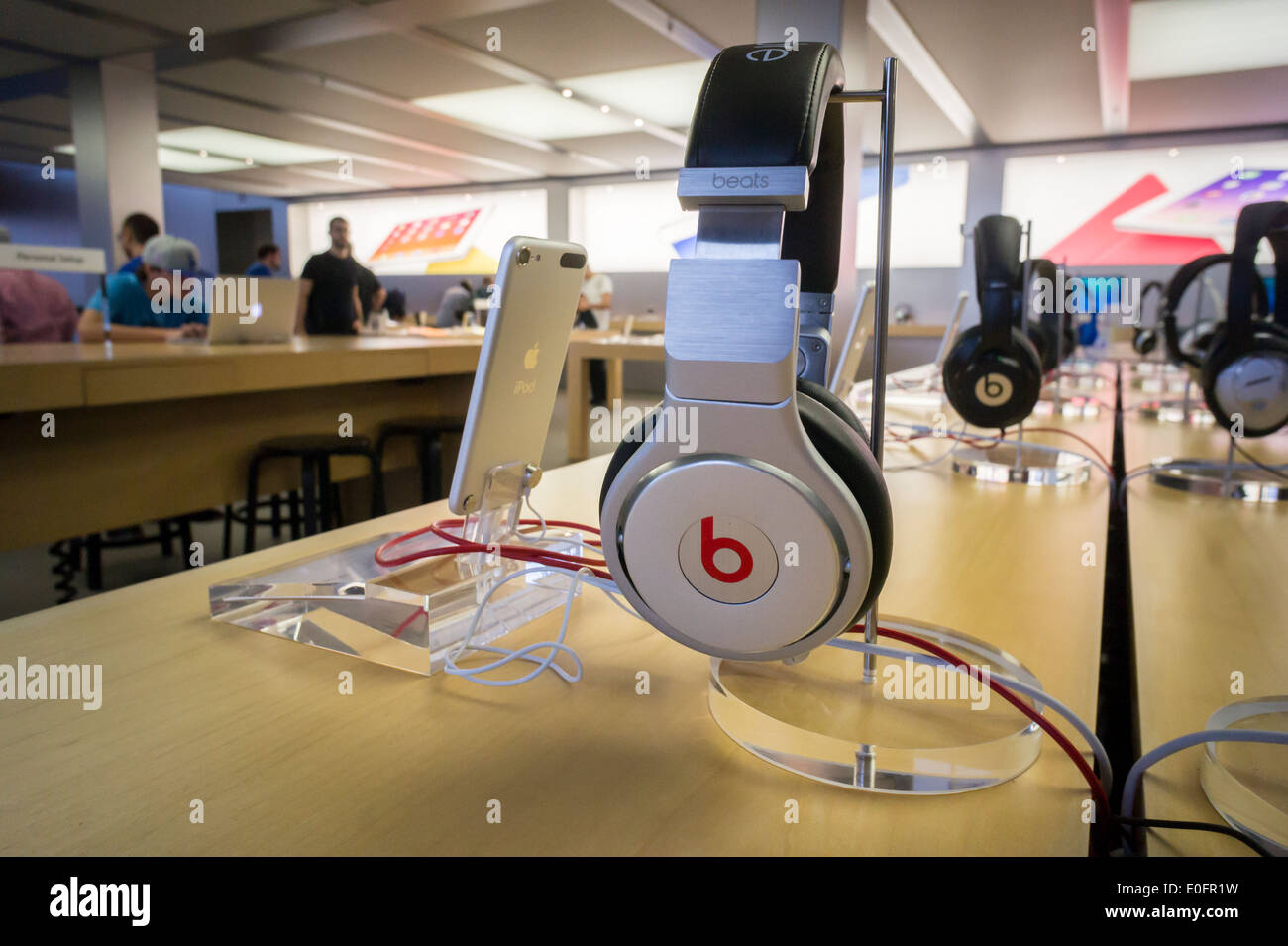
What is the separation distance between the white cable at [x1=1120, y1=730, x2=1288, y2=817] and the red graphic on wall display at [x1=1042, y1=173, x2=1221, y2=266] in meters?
8.82

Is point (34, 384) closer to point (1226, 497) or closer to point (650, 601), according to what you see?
point (650, 601)

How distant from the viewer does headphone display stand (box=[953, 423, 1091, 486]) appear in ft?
4.70

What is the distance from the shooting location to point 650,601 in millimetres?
496

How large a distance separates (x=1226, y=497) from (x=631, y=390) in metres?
9.15

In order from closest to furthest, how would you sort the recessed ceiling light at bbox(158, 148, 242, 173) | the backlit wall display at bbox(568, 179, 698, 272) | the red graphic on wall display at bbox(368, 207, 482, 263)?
the recessed ceiling light at bbox(158, 148, 242, 173)
the backlit wall display at bbox(568, 179, 698, 272)
the red graphic on wall display at bbox(368, 207, 482, 263)

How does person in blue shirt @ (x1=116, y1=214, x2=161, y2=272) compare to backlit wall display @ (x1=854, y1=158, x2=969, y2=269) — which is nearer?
person in blue shirt @ (x1=116, y1=214, x2=161, y2=272)

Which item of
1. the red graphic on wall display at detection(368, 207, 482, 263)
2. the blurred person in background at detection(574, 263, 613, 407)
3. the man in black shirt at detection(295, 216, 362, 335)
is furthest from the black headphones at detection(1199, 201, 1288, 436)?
the red graphic on wall display at detection(368, 207, 482, 263)

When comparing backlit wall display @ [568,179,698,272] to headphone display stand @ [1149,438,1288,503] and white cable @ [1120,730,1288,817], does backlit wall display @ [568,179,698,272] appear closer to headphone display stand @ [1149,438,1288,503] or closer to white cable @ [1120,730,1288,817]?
headphone display stand @ [1149,438,1288,503]

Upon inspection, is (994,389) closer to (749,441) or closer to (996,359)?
(996,359)

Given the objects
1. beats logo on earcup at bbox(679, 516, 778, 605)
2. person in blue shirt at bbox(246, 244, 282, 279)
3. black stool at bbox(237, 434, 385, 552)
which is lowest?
black stool at bbox(237, 434, 385, 552)

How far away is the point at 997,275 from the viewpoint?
1.48 metres

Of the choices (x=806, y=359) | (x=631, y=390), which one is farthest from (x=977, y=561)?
(x=631, y=390)

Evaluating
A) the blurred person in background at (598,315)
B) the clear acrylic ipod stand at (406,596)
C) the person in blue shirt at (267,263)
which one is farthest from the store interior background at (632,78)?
the clear acrylic ipod stand at (406,596)

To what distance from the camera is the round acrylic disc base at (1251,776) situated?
17.9 inches
